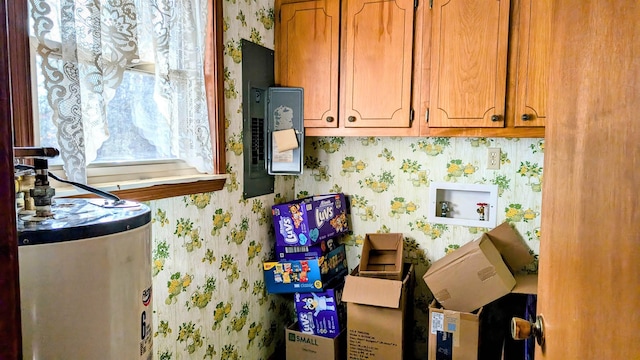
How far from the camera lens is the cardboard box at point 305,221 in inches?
88.7

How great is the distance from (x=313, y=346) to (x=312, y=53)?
5.32ft

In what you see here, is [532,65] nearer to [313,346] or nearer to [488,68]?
[488,68]

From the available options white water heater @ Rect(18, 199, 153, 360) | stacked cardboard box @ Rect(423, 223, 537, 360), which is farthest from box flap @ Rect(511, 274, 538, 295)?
white water heater @ Rect(18, 199, 153, 360)

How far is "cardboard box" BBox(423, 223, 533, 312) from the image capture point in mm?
1947

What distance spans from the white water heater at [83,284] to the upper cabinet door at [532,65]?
69.1 inches

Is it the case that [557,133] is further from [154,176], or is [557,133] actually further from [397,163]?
[397,163]

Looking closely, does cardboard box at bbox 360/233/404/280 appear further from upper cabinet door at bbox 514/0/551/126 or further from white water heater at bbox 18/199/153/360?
white water heater at bbox 18/199/153/360

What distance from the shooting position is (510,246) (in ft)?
7.35

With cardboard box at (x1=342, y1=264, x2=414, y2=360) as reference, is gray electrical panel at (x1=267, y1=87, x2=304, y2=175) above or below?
above

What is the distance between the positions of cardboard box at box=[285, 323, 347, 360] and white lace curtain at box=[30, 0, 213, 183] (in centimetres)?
112

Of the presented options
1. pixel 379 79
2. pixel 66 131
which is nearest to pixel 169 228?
pixel 66 131

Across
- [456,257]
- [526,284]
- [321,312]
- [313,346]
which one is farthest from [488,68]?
[313,346]

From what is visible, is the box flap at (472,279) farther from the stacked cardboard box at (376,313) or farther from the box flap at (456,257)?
the stacked cardboard box at (376,313)

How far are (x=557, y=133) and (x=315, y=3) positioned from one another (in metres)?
1.81
